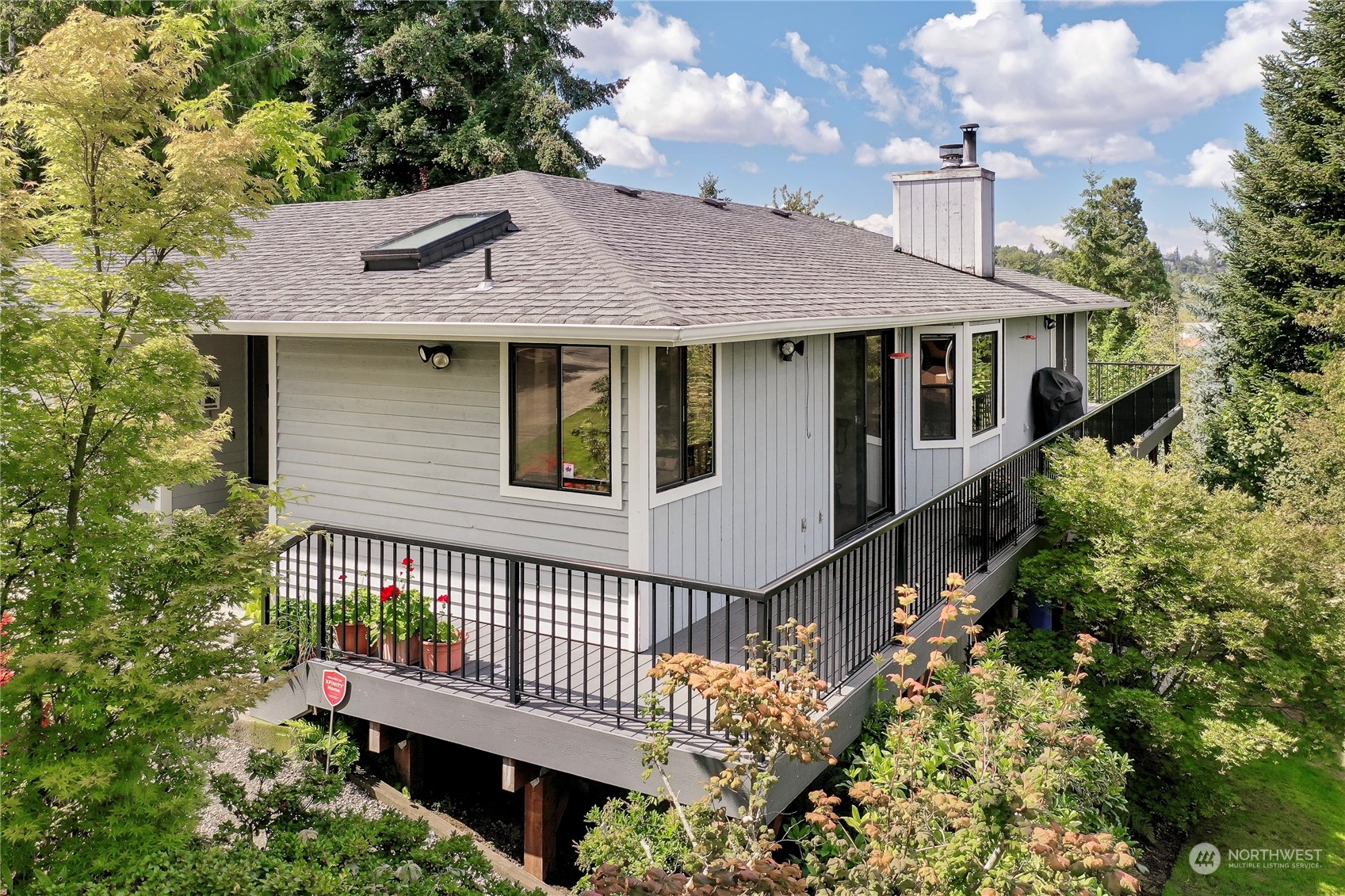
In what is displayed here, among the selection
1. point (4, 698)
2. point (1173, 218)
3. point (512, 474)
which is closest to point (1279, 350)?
point (512, 474)

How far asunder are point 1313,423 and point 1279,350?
3.71m

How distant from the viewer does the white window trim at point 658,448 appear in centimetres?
636

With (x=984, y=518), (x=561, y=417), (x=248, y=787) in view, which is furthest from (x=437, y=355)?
(x=984, y=518)

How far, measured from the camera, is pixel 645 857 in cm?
465

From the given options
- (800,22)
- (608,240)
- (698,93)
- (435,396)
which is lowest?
(435,396)

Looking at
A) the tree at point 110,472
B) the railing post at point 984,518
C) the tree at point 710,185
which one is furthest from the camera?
the tree at point 710,185

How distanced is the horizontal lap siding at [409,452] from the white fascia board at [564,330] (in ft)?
1.22

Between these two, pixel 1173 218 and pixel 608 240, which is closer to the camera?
pixel 608 240

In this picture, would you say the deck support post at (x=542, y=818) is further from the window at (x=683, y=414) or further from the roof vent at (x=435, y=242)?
the roof vent at (x=435, y=242)

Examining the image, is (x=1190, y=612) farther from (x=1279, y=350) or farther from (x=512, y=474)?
(x=1279, y=350)

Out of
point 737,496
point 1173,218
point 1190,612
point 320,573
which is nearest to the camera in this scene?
point 320,573

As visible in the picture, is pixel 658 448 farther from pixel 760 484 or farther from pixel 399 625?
pixel 399 625

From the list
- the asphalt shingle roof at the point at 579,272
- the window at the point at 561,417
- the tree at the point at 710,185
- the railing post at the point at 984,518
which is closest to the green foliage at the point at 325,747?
the window at the point at 561,417

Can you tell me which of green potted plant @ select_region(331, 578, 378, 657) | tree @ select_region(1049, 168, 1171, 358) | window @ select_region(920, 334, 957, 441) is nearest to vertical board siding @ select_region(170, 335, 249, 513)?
green potted plant @ select_region(331, 578, 378, 657)
